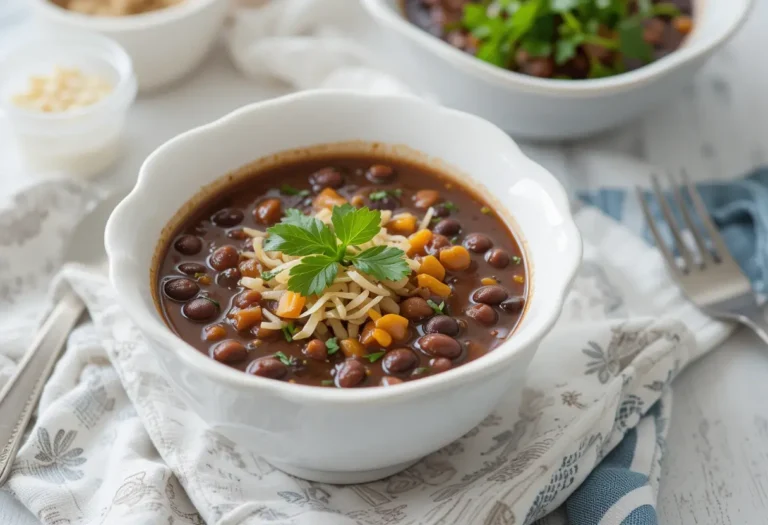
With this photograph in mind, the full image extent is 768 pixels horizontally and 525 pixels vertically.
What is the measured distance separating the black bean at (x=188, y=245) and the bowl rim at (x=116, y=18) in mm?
1515

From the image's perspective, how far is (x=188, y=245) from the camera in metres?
2.77

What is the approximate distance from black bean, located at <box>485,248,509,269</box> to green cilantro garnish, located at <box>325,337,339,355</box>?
59cm

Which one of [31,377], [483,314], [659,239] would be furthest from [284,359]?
[659,239]

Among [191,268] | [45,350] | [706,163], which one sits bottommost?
[45,350]

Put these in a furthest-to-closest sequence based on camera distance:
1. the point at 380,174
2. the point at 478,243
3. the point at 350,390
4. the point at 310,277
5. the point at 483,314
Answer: the point at 380,174 → the point at 478,243 → the point at 483,314 → the point at 310,277 → the point at 350,390

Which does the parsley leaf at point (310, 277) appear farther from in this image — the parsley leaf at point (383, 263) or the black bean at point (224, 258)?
the black bean at point (224, 258)

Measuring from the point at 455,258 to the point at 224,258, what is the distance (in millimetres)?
680

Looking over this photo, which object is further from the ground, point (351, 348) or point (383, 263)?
point (383, 263)

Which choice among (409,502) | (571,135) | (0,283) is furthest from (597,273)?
(0,283)

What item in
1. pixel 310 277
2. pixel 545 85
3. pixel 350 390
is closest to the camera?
pixel 350 390

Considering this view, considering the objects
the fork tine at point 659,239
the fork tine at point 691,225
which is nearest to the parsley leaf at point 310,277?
the fork tine at point 659,239

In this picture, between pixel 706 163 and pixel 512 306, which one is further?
pixel 706 163

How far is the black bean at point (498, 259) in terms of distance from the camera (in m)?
2.80

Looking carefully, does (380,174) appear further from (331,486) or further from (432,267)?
(331,486)
